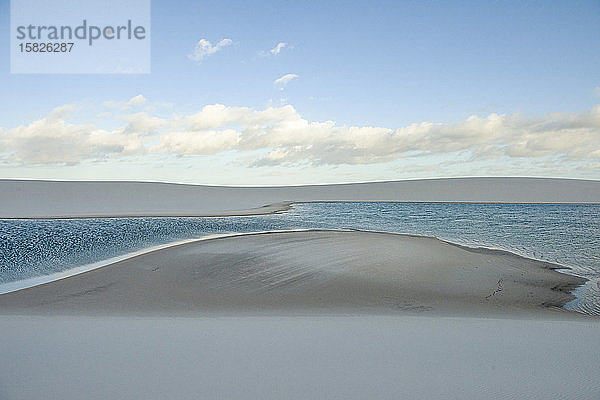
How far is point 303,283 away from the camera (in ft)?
24.4

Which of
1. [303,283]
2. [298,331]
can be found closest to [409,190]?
[303,283]

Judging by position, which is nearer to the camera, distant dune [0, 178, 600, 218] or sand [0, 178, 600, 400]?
sand [0, 178, 600, 400]

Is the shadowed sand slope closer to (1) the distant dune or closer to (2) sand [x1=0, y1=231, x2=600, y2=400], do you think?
(2) sand [x1=0, y1=231, x2=600, y2=400]

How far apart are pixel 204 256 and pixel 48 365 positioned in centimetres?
596

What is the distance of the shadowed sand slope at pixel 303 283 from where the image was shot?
613 centimetres

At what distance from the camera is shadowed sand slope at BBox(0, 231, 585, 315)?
6129mm

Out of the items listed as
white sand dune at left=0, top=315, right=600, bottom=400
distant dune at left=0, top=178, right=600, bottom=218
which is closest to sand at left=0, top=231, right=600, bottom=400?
white sand dune at left=0, top=315, right=600, bottom=400

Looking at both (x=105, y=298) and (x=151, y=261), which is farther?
(x=151, y=261)

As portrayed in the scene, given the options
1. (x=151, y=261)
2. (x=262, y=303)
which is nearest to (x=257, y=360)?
(x=262, y=303)

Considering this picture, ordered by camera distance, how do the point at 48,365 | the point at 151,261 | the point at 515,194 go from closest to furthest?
the point at 48,365, the point at 151,261, the point at 515,194

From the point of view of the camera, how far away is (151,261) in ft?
30.0

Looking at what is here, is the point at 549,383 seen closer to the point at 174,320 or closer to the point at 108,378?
the point at 108,378

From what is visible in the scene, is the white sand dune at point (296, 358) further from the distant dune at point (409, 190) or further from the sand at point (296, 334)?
the distant dune at point (409, 190)

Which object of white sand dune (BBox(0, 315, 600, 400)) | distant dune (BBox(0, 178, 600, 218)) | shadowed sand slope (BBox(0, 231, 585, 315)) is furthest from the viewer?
distant dune (BBox(0, 178, 600, 218))
